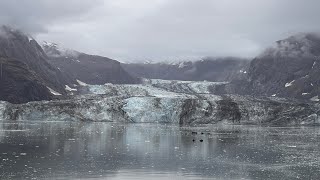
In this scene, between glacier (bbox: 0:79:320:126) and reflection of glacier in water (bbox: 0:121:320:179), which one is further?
glacier (bbox: 0:79:320:126)

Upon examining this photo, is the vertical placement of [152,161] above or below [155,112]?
below

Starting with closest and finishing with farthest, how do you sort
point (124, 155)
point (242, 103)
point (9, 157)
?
point (9, 157) < point (124, 155) < point (242, 103)

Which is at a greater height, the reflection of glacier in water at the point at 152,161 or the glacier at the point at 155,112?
the glacier at the point at 155,112

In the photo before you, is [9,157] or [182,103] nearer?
[9,157]

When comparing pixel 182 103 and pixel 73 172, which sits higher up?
pixel 182 103

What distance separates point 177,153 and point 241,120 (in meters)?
107

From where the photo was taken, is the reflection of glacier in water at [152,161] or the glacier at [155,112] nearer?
the reflection of glacier in water at [152,161]

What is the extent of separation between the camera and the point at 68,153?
175 feet

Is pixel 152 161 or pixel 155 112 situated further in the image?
pixel 155 112

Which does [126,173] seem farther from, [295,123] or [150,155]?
[295,123]

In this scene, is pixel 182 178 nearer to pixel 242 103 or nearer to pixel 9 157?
pixel 9 157

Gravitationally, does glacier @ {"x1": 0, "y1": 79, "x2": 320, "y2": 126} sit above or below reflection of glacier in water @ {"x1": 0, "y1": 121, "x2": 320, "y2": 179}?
above

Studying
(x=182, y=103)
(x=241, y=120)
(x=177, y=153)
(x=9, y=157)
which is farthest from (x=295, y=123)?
(x=9, y=157)

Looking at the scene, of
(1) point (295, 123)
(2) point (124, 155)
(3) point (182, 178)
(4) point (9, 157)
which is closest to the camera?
(3) point (182, 178)
